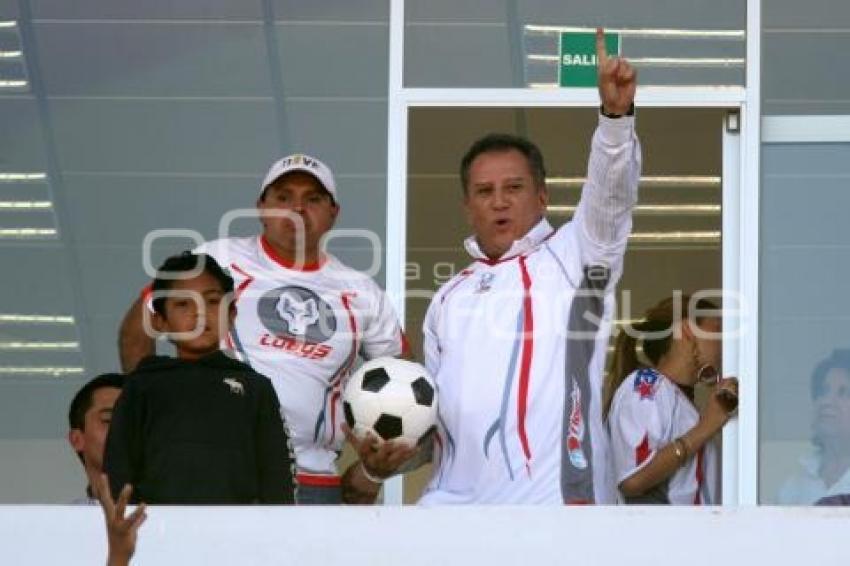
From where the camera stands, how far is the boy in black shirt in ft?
22.4

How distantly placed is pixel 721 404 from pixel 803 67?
4.04ft

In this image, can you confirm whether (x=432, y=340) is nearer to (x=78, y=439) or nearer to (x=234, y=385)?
(x=234, y=385)

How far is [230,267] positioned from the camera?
792cm

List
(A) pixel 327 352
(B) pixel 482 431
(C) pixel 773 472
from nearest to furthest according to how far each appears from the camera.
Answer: (B) pixel 482 431, (A) pixel 327 352, (C) pixel 773 472

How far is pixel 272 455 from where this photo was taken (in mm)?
6930

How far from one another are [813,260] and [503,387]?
192cm

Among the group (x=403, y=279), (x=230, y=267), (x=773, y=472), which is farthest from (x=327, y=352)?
(x=773, y=472)

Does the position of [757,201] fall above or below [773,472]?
above

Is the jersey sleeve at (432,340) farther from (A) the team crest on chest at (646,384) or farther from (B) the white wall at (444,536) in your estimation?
(B) the white wall at (444,536)

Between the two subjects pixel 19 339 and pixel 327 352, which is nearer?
pixel 327 352

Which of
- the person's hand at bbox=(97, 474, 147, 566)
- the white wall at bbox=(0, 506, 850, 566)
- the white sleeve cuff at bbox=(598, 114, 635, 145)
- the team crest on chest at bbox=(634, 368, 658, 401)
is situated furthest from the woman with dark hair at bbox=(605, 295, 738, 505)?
the person's hand at bbox=(97, 474, 147, 566)

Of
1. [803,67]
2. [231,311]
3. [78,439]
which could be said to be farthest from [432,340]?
[803,67]

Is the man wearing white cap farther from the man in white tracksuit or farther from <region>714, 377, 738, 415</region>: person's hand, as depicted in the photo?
<region>714, 377, 738, 415</region>: person's hand

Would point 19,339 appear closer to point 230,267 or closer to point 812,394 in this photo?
point 230,267
